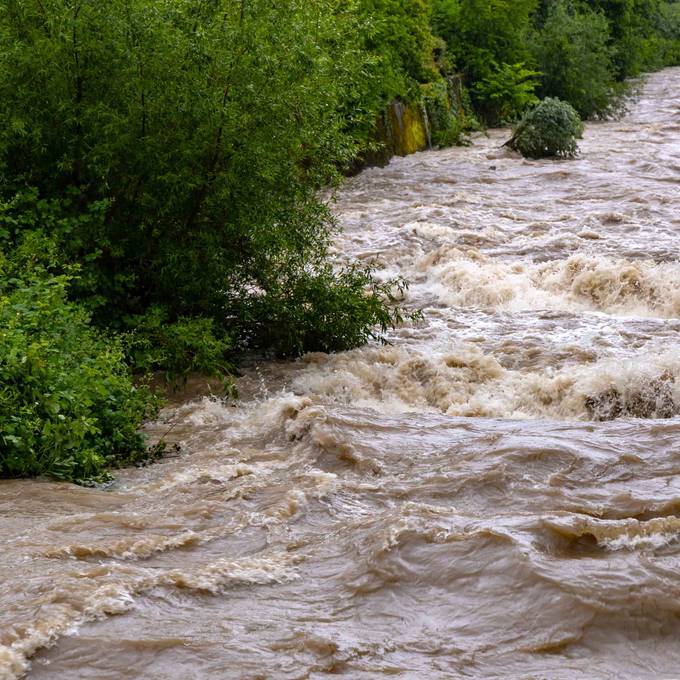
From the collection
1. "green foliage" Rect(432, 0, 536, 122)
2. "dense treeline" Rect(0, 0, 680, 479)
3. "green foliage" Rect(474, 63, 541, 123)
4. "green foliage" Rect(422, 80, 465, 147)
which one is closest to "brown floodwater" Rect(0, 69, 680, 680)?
"dense treeline" Rect(0, 0, 680, 479)

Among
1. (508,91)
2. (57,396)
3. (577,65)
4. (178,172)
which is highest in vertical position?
(577,65)

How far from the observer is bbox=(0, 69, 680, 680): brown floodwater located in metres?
4.04

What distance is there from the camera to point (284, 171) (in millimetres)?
9758

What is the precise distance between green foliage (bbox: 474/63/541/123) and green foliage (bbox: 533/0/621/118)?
115 centimetres

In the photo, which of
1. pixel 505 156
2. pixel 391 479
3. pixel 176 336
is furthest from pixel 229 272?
pixel 505 156

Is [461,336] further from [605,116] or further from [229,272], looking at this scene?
[605,116]


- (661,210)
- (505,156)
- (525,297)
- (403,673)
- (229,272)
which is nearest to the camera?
(403,673)

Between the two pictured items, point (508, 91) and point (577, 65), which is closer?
point (508, 91)

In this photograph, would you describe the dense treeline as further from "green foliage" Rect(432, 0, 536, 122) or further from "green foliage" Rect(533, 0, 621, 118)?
"green foliage" Rect(533, 0, 621, 118)

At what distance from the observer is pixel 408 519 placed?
536 centimetres

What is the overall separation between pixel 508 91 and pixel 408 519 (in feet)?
74.0

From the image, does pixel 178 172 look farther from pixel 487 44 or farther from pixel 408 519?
pixel 487 44

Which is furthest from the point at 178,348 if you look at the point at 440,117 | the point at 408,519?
the point at 440,117

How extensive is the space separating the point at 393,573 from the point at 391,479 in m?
1.63
